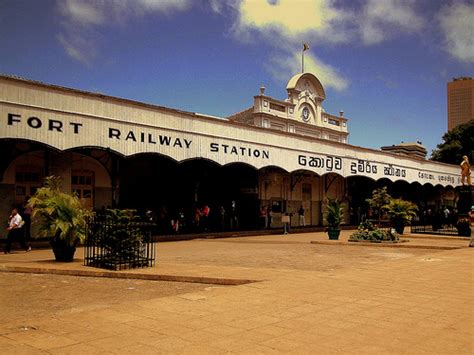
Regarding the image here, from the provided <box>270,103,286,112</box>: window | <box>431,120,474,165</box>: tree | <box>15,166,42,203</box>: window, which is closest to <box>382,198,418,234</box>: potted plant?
<box>270,103,286,112</box>: window

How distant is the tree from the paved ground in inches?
2028

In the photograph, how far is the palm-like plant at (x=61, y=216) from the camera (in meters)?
11.8

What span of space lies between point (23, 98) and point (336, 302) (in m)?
14.2

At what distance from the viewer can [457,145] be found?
58.2 m

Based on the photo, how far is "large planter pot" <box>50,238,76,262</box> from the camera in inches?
483

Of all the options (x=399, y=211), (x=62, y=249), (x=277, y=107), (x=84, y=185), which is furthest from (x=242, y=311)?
(x=277, y=107)

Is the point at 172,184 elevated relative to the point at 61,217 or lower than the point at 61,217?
elevated

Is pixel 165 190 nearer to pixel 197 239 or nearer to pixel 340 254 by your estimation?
pixel 197 239

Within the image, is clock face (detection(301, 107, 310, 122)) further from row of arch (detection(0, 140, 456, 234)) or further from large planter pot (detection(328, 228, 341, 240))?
large planter pot (detection(328, 228, 341, 240))

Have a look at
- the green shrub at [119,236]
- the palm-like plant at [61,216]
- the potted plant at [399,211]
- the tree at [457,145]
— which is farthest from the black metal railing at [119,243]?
the tree at [457,145]

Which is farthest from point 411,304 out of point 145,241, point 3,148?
point 3,148

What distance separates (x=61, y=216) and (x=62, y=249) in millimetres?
1025

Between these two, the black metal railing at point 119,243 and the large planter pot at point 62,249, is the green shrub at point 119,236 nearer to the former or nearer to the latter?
the black metal railing at point 119,243

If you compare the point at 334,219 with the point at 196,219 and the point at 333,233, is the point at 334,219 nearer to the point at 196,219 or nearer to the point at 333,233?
the point at 333,233
